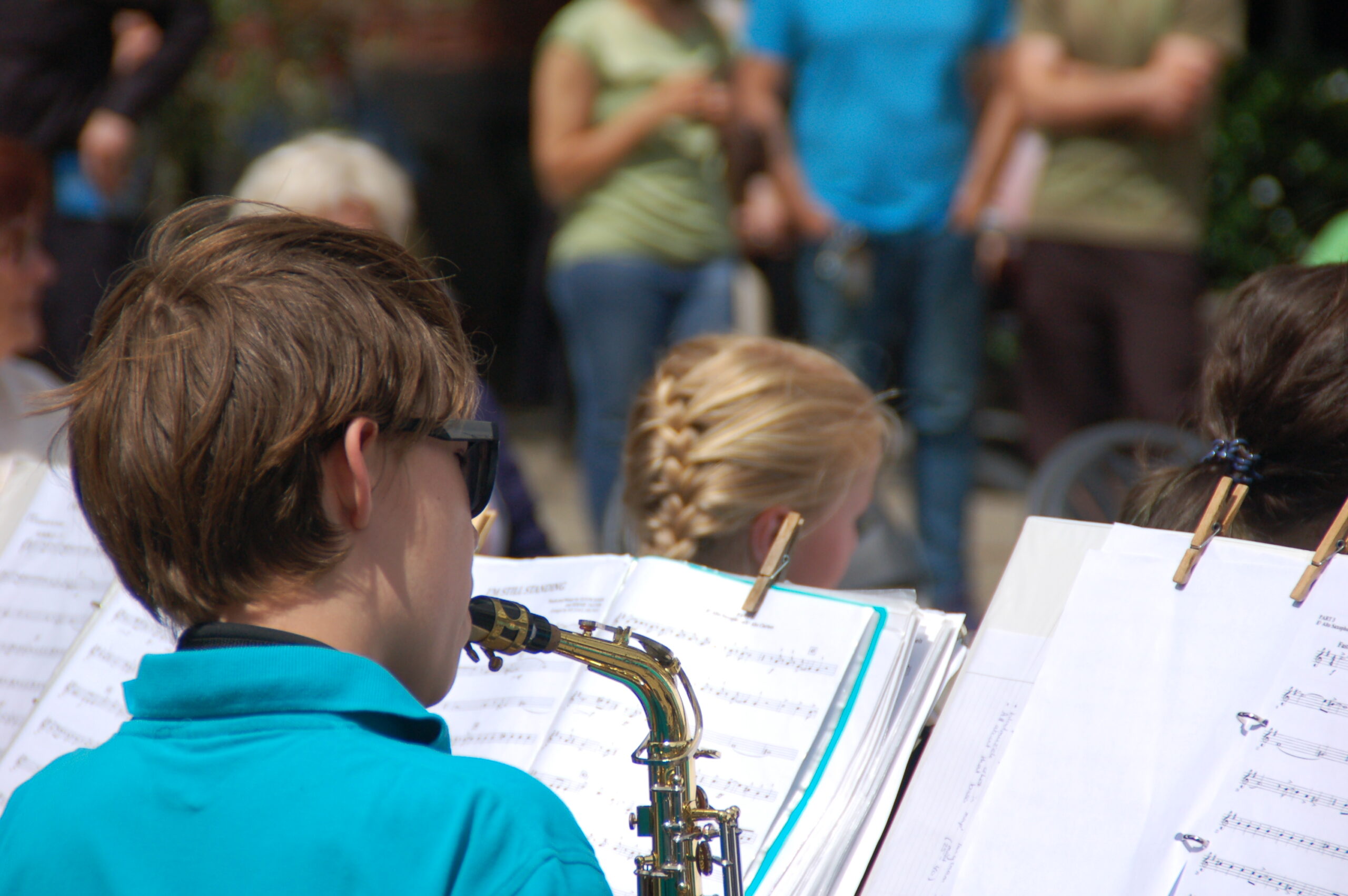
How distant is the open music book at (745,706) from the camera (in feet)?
4.25

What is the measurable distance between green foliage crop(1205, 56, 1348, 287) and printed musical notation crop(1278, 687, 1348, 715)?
511 cm

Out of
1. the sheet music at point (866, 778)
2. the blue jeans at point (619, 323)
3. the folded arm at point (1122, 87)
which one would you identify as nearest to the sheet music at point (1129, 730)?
the sheet music at point (866, 778)

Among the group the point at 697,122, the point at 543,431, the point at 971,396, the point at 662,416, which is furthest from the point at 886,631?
the point at 543,431

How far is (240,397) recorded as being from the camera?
1.02 metres

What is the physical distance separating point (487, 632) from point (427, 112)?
21.9 ft

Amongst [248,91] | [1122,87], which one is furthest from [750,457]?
[248,91]

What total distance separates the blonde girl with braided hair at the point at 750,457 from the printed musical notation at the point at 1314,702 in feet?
2.66

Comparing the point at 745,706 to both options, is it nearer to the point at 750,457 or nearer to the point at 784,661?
the point at 784,661

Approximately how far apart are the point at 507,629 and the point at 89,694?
90 cm

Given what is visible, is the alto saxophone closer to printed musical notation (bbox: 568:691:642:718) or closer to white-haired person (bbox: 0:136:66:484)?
printed musical notation (bbox: 568:691:642:718)

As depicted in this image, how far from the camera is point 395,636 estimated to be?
3.59ft

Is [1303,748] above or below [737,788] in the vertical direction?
above

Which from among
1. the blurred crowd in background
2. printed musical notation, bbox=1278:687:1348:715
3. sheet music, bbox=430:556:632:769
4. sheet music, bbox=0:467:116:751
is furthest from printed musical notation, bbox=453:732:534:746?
→ the blurred crowd in background

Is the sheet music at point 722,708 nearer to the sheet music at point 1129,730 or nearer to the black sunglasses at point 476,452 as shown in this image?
the sheet music at point 1129,730
